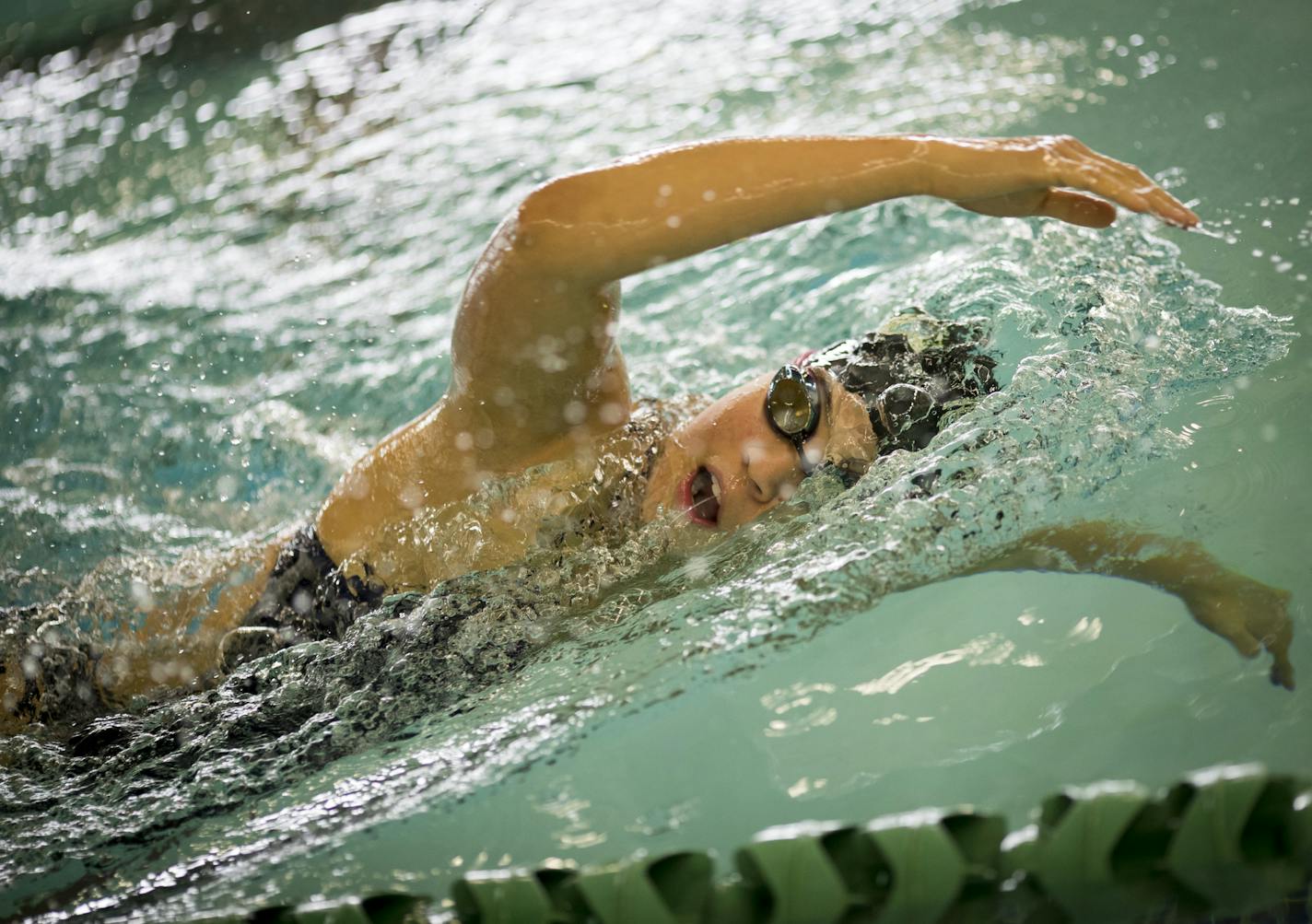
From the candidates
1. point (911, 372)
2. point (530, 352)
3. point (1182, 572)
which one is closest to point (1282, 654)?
point (1182, 572)

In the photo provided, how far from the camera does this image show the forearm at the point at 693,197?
1434 millimetres

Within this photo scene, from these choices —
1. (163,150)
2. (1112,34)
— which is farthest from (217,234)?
(1112,34)

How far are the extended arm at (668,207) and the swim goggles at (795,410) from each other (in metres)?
0.37

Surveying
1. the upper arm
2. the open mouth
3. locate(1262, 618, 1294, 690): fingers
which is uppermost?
the upper arm

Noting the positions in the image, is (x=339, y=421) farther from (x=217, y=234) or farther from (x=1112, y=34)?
(x=1112, y=34)

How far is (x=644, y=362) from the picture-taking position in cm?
300

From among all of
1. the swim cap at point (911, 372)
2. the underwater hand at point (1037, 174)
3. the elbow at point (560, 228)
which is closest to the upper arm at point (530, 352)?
the elbow at point (560, 228)

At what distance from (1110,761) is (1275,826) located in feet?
0.70

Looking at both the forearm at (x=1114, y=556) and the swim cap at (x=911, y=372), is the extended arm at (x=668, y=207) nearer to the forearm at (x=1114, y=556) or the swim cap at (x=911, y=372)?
the swim cap at (x=911, y=372)

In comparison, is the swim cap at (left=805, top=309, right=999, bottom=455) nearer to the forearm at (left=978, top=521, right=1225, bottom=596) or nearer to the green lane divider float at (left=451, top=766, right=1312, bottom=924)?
the forearm at (left=978, top=521, right=1225, bottom=596)

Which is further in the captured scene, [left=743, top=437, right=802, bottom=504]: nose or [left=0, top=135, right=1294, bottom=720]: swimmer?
[left=743, top=437, right=802, bottom=504]: nose

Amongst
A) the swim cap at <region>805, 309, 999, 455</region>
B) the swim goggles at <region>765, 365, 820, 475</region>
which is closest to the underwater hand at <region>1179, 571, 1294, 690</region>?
the swim cap at <region>805, 309, 999, 455</region>

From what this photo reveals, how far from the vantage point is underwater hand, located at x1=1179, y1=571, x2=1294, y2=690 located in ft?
5.19

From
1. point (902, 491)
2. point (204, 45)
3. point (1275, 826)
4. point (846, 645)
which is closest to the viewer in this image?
point (1275, 826)
